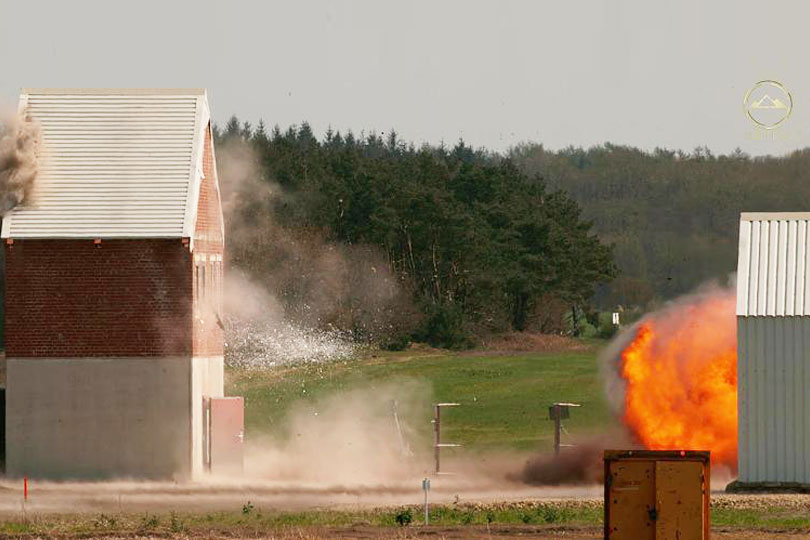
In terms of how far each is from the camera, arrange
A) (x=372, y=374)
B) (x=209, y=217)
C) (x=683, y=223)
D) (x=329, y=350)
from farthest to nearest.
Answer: (x=329, y=350) → (x=372, y=374) → (x=683, y=223) → (x=209, y=217)

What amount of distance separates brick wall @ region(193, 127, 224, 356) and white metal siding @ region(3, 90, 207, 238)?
60.1 inches

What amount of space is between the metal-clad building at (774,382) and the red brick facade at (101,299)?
15.1 metres

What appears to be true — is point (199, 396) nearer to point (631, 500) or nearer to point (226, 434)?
point (226, 434)

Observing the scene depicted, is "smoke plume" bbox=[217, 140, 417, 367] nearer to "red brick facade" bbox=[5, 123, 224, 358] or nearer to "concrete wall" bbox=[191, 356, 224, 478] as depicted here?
"concrete wall" bbox=[191, 356, 224, 478]

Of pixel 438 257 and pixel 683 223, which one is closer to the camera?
pixel 683 223

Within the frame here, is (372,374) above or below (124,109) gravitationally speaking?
below

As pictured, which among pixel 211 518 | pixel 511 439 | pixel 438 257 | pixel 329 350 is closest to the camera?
pixel 211 518

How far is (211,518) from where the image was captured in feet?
146

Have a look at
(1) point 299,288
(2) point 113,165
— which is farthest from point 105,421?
(1) point 299,288

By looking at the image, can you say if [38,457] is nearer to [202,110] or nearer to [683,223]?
[202,110]

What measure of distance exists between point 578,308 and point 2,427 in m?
62.0

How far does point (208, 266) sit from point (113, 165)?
4.59 meters

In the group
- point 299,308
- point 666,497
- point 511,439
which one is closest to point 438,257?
point 299,308

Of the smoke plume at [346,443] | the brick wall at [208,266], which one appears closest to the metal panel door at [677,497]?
the smoke plume at [346,443]
